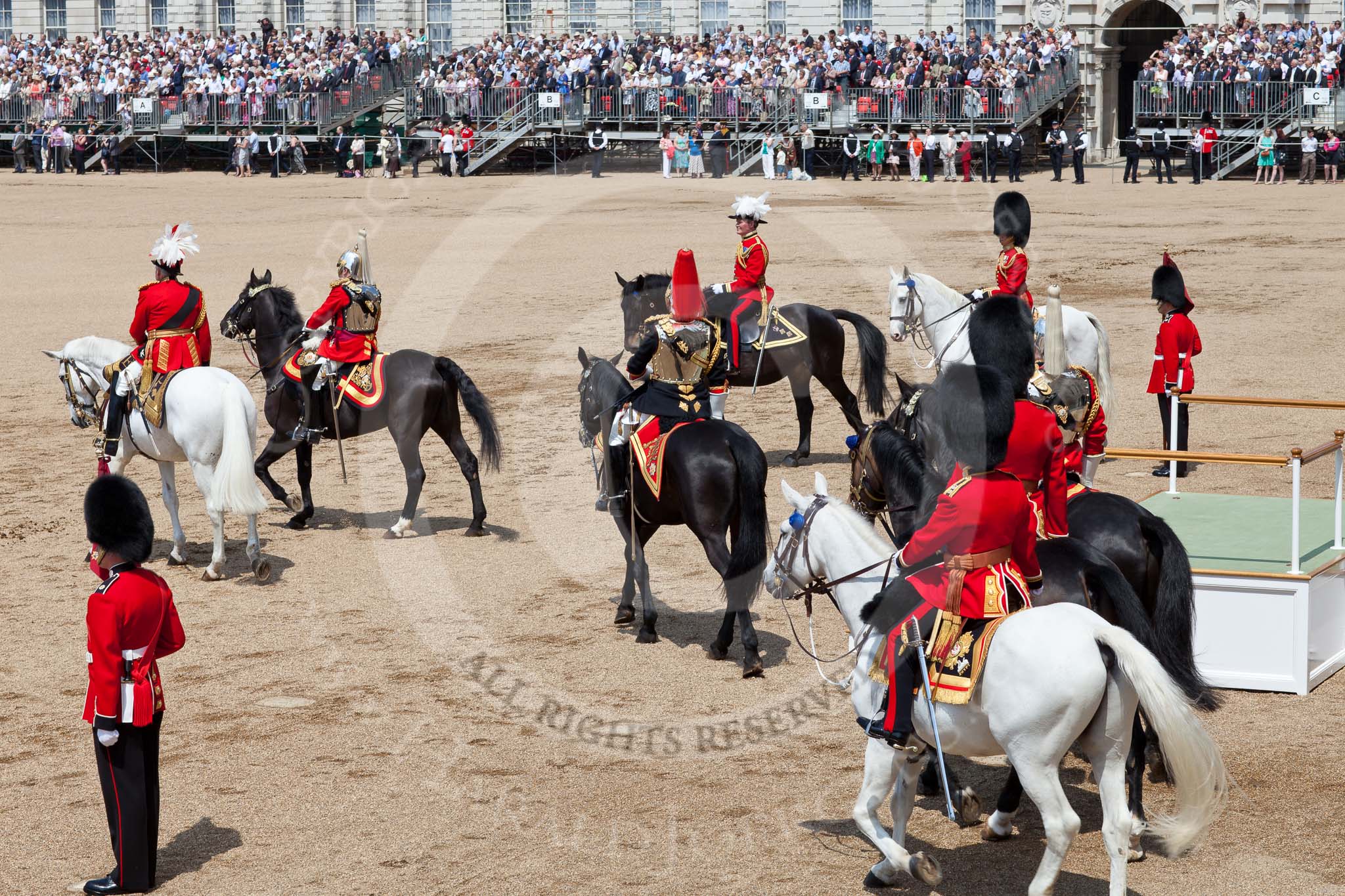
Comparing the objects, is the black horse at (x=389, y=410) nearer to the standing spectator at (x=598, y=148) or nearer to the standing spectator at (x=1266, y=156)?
the standing spectator at (x=1266, y=156)

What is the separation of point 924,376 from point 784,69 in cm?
2712

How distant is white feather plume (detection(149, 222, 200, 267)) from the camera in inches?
407

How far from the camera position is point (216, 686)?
8391 mm

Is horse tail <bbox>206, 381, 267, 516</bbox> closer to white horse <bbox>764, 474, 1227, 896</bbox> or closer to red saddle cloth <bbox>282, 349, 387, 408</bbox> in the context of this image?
red saddle cloth <bbox>282, 349, 387, 408</bbox>

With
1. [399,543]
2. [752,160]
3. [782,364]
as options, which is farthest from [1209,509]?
[752,160]

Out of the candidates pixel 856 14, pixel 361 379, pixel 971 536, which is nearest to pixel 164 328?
pixel 361 379

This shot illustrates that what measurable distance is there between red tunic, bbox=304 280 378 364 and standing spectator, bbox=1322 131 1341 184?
2882 cm

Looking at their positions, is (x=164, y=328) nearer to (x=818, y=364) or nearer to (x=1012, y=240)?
(x=818, y=364)

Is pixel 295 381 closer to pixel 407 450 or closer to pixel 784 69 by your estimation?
pixel 407 450

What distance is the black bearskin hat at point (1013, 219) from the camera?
37.2 ft

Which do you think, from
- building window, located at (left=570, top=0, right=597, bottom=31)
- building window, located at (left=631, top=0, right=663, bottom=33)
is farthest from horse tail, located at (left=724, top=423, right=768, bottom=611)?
building window, located at (left=570, top=0, right=597, bottom=31)

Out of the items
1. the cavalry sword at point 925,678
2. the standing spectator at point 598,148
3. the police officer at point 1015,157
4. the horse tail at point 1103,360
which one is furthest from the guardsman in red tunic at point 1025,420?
the standing spectator at point 598,148

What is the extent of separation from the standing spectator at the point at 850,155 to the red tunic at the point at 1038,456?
32759mm

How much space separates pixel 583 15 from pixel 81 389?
42.3m
